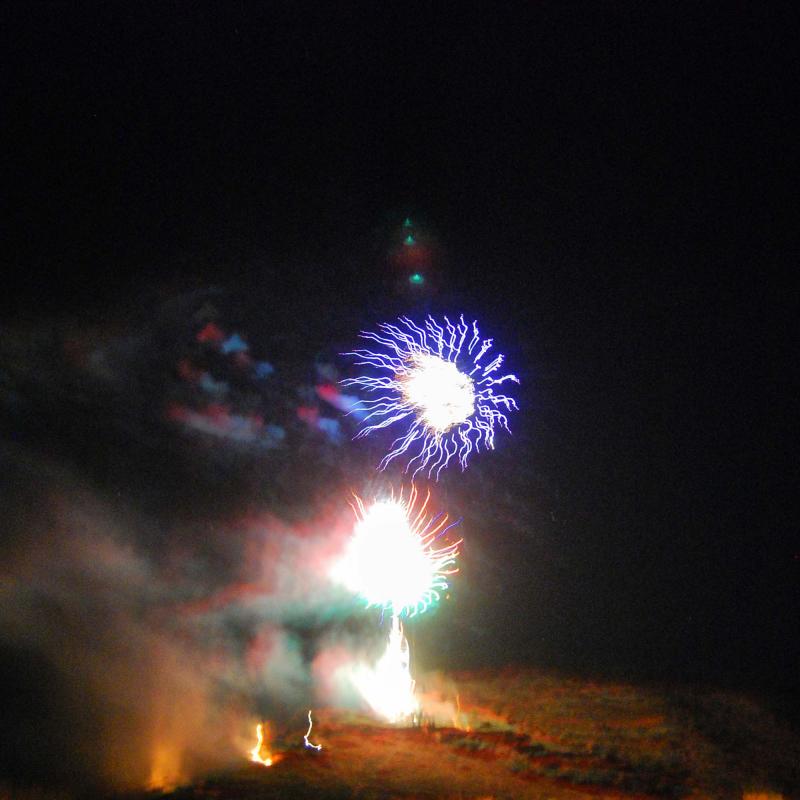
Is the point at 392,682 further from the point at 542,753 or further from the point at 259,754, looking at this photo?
the point at 259,754

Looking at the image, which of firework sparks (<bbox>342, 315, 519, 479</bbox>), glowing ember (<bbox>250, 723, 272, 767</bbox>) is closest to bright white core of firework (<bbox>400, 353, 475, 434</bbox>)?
firework sparks (<bbox>342, 315, 519, 479</bbox>)

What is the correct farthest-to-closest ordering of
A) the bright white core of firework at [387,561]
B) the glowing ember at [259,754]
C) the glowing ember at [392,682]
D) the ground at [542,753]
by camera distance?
the bright white core of firework at [387,561]
the glowing ember at [392,682]
the glowing ember at [259,754]
the ground at [542,753]

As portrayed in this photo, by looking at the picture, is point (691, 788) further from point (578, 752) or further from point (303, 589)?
point (303, 589)

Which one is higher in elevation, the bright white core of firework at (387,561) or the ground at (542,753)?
the bright white core of firework at (387,561)

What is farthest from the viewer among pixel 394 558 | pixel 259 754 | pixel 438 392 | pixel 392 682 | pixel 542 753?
pixel 394 558

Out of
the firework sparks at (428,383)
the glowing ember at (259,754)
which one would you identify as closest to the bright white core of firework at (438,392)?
the firework sparks at (428,383)

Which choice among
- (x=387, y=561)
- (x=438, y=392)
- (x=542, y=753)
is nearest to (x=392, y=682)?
(x=387, y=561)

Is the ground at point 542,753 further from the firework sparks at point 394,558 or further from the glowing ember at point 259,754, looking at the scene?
the firework sparks at point 394,558
